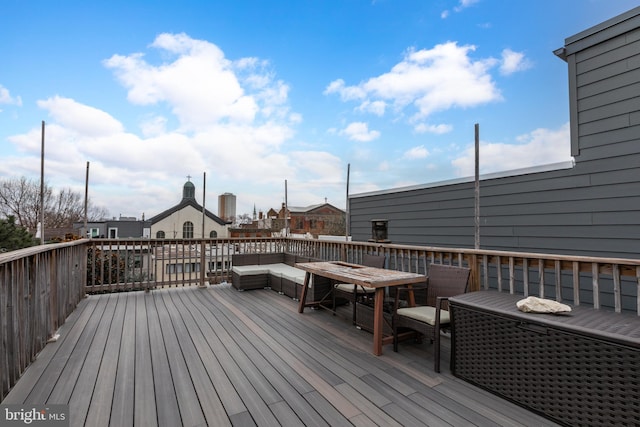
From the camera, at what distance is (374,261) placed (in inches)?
156

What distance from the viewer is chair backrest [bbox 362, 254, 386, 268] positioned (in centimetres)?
387

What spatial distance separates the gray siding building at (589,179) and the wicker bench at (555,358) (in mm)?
2547

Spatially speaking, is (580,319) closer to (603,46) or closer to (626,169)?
(626,169)

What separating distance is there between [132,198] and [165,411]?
886 inches

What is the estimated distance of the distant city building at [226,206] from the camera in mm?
30625

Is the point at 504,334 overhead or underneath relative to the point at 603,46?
underneath

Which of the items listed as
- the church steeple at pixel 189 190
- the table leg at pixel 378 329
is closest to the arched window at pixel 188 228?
the church steeple at pixel 189 190

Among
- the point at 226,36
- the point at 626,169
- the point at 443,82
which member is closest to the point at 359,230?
the point at 443,82

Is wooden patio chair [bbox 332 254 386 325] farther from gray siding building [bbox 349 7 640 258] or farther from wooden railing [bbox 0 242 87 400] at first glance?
wooden railing [bbox 0 242 87 400]

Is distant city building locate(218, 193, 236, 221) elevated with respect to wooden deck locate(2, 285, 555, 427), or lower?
elevated

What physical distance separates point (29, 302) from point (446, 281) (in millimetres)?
3741

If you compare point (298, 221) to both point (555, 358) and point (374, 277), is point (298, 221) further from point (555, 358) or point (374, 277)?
point (555, 358)

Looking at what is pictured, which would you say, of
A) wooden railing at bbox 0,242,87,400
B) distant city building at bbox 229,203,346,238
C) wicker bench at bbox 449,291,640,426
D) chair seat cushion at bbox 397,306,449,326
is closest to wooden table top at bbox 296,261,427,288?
chair seat cushion at bbox 397,306,449,326

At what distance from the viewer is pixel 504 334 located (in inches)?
76.5
